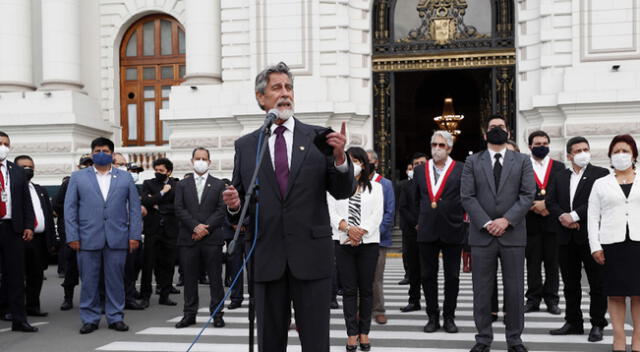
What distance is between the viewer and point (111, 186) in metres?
8.63

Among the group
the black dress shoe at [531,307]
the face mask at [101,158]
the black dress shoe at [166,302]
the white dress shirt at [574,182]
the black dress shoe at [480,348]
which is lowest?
the black dress shoe at [166,302]

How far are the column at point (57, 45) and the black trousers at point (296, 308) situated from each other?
1761cm

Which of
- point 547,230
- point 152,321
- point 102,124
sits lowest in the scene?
point 152,321

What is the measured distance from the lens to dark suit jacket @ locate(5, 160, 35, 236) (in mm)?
8506

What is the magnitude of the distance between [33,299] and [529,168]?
700 centimetres

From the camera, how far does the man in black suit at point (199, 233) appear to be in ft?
28.6

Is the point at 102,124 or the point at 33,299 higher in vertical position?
the point at 102,124

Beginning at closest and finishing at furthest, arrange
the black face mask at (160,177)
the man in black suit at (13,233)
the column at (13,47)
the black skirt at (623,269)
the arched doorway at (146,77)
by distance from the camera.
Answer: the black skirt at (623,269) → the man in black suit at (13,233) → the black face mask at (160,177) → the column at (13,47) → the arched doorway at (146,77)

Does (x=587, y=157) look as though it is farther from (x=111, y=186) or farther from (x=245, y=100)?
(x=245, y=100)

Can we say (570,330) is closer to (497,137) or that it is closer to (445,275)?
(445,275)

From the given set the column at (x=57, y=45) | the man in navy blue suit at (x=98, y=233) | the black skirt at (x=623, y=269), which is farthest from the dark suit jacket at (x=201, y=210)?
the column at (x=57, y=45)

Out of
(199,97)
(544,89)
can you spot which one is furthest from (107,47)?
(544,89)

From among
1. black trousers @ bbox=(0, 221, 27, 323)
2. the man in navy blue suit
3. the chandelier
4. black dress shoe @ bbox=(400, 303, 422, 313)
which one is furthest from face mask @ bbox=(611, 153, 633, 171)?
the chandelier

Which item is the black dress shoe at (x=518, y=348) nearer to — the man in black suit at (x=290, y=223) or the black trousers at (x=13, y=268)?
the man in black suit at (x=290, y=223)
